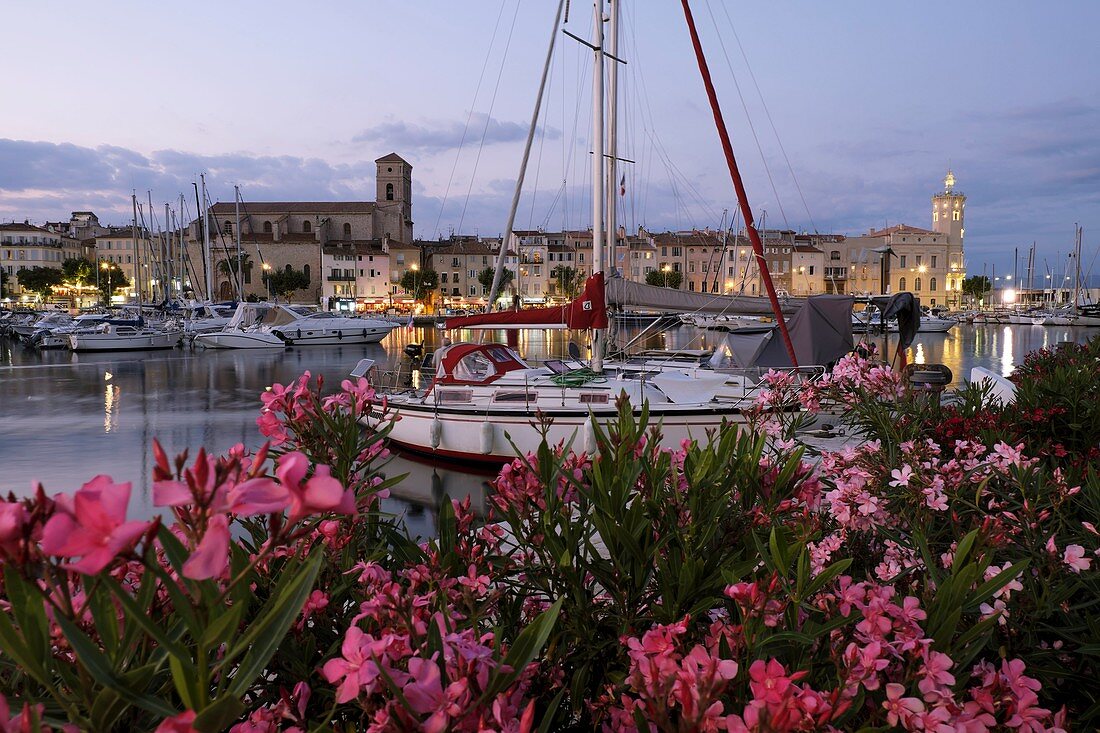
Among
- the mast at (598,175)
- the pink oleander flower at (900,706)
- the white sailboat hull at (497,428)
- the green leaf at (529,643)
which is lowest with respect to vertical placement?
the white sailboat hull at (497,428)

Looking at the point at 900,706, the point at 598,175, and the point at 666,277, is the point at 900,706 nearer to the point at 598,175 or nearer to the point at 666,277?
the point at 598,175

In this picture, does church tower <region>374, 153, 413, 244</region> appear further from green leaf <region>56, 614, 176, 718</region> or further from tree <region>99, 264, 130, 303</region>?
green leaf <region>56, 614, 176, 718</region>

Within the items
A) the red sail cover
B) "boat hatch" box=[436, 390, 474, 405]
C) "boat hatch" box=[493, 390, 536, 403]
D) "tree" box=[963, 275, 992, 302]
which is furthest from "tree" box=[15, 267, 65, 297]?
"tree" box=[963, 275, 992, 302]

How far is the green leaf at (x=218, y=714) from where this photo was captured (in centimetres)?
85

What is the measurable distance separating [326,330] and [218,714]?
49.1 m

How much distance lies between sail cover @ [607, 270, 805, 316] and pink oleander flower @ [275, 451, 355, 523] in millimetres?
12962

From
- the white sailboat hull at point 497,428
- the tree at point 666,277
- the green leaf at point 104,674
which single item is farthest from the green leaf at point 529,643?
the tree at point 666,277

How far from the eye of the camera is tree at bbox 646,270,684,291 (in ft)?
273

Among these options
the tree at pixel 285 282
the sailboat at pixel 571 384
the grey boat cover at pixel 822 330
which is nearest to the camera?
the sailboat at pixel 571 384

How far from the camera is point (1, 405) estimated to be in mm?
22594

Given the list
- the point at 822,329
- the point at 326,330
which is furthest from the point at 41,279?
the point at 822,329

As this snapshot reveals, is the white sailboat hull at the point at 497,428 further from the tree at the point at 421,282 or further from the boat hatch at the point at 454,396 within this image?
the tree at the point at 421,282

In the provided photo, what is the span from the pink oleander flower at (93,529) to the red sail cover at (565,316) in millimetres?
12118

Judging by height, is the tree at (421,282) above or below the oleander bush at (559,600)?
above
